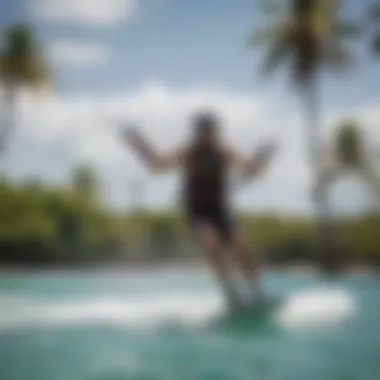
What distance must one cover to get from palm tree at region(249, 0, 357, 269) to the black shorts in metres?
0.22

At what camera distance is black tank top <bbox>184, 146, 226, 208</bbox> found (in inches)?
65.4

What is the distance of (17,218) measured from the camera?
174 centimetres

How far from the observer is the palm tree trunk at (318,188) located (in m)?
1.68

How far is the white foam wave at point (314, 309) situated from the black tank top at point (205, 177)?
30 cm

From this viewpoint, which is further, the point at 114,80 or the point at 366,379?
the point at 114,80

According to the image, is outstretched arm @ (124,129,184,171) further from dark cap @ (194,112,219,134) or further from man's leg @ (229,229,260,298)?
man's leg @ (229,229,260,298)

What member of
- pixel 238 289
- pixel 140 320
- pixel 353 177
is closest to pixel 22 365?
pixel 140 320

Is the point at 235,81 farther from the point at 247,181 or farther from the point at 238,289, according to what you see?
the point at 238,289

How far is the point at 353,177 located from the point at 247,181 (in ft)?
0.85

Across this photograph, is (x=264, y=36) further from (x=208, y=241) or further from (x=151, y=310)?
(x=151, y=310)

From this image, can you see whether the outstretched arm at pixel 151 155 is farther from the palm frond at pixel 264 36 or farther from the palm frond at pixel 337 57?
the palm frond at pixel 337 57

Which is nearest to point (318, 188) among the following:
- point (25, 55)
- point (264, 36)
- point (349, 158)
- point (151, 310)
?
point (349, 158)

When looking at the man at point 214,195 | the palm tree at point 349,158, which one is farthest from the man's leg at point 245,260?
the palm tree at point 349,158

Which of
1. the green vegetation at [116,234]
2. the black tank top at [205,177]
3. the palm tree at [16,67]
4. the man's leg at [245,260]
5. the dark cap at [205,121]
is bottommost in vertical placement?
the man's leg at [245,260]
